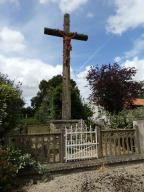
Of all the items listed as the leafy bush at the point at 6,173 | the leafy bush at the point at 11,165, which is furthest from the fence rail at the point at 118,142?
the leafy bush at the point at 6,173

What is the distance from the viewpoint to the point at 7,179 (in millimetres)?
7406

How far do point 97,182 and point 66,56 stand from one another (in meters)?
6.84

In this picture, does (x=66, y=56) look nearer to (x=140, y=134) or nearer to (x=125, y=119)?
(x=125, y=119)

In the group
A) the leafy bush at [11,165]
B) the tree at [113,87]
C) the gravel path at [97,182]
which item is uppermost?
the tree at [113,87]

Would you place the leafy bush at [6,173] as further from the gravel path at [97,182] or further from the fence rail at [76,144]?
the fence rail at [76,144]

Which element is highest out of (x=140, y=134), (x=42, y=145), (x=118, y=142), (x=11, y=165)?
(x=140, y=134)

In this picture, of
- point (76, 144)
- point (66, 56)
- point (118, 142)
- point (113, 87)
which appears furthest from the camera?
point (113, 87)

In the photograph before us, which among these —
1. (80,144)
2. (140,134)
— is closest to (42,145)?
(80,144)

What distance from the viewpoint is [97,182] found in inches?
311

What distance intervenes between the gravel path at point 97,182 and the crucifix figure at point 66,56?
4.33m

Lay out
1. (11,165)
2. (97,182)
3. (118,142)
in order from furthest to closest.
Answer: (118,142) → (97,182) → (11,165)

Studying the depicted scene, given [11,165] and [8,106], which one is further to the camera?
[8,106]

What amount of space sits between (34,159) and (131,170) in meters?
2.84

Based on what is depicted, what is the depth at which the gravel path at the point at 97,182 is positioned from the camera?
24.6 ft
